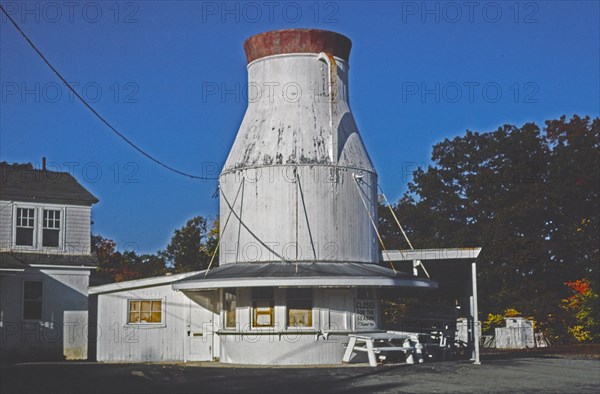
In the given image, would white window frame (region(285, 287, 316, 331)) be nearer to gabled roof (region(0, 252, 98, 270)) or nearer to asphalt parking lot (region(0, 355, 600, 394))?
asphalt parking lot (region(0, 355, 600, 394))

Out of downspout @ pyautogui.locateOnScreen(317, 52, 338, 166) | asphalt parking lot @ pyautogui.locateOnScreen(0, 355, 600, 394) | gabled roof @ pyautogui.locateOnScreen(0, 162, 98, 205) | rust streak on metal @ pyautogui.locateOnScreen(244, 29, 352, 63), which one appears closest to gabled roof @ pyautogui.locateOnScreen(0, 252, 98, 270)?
gabled roof @ pyautogui.locateOnScreen(0, 162, 98, 205)

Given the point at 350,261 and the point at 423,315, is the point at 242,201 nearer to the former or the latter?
the point at 350,261

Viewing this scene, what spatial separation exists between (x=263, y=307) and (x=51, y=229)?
1047 cm

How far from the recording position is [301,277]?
2308 centimetres

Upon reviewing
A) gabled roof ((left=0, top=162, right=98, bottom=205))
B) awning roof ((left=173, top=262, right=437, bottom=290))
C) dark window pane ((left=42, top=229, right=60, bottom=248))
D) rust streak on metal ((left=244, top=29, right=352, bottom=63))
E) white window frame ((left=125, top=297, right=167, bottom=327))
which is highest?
rust streak on metal ((left=244, top=29, right=352, bottom=63))

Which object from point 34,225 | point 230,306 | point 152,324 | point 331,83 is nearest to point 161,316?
point 152,324

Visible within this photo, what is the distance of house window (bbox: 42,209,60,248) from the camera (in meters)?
31.1

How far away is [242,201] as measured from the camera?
26516 millimetres

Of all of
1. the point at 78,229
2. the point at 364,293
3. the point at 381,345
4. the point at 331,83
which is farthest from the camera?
the point at 78,229

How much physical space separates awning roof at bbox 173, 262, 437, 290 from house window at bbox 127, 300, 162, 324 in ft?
8.37

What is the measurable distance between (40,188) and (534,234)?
28.0 m

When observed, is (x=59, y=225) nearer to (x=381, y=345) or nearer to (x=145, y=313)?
(x=145, y=313)

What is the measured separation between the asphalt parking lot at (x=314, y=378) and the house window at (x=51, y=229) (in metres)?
7.58

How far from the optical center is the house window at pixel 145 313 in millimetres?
27297
